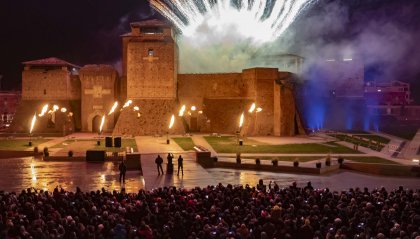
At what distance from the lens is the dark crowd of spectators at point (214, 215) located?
11070 mm

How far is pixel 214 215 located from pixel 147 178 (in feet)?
39.0

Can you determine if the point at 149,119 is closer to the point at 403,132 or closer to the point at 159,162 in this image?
the point at 159,162

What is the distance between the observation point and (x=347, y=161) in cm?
2958

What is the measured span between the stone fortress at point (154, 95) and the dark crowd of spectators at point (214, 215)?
110 ft

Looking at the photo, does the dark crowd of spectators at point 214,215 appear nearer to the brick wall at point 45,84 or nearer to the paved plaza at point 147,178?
the paved plaza at point 147,178

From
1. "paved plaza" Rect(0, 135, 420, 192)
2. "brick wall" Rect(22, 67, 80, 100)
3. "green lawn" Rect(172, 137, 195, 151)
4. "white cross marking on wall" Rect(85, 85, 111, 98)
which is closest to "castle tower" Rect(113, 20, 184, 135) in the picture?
"white cross marking on wall" Rect(85, 85, 111, 98)

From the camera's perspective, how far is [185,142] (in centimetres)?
4184

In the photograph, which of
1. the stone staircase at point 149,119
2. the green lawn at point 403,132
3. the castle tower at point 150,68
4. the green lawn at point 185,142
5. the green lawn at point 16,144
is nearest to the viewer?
the green lawn at point 185,142

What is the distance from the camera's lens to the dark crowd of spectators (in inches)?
436

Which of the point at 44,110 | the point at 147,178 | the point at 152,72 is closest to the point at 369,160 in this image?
the point at 147,178

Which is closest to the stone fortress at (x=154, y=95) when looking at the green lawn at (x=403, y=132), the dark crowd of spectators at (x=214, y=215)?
the green lawn at (x=403, y=132)

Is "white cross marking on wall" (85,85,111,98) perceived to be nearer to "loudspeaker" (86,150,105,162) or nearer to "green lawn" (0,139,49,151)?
"green lawn" (0,139,49,151)

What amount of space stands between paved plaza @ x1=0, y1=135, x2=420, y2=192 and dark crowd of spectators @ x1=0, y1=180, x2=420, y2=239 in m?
6.90

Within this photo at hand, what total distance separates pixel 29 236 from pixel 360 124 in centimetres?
5616
